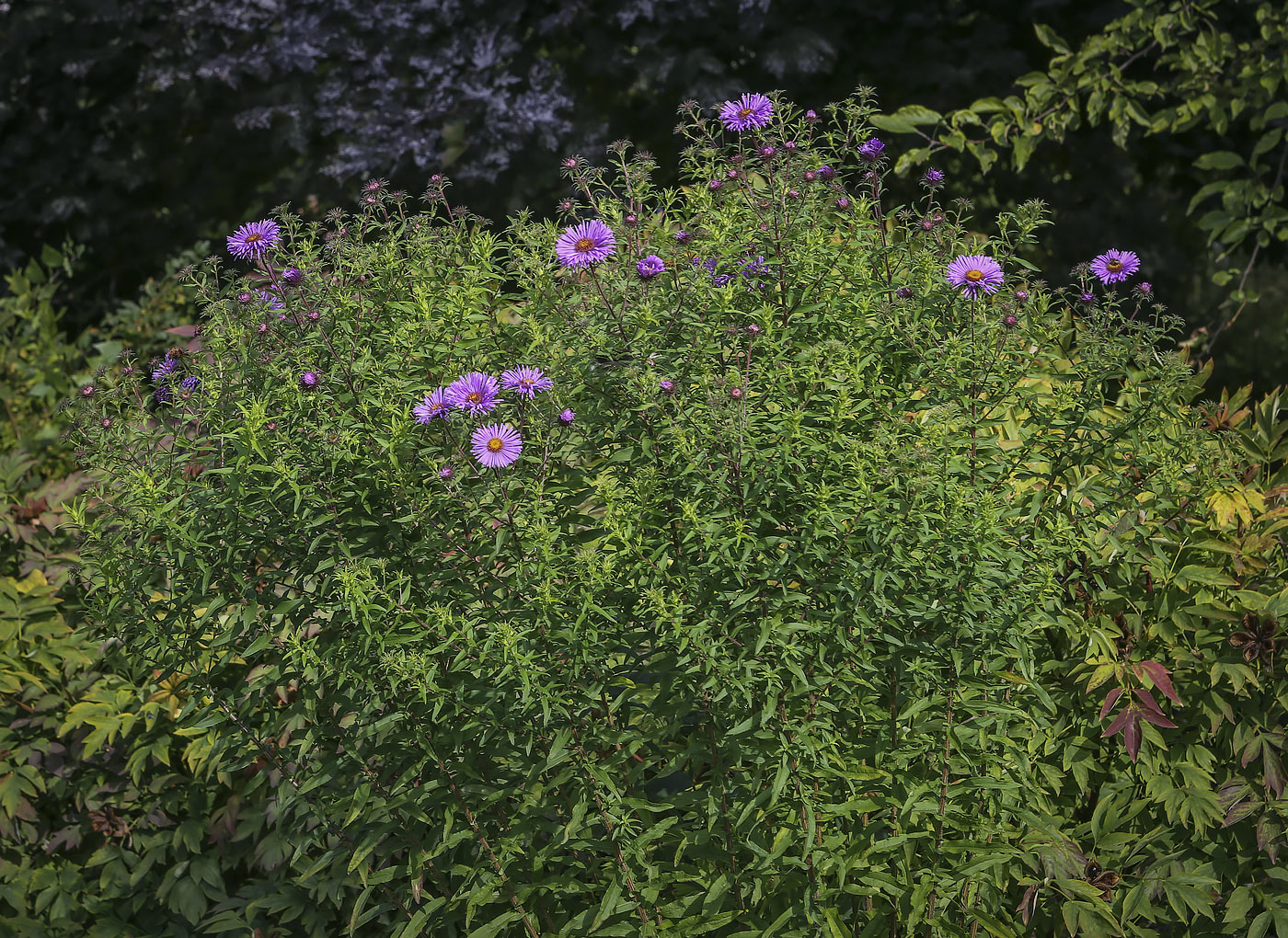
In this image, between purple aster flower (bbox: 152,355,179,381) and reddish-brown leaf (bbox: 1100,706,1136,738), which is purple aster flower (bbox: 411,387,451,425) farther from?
reddish-brown leaf (bbox: 1100,706,1136,738)

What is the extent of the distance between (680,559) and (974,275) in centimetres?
80

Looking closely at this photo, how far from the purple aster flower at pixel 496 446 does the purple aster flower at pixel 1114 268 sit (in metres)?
1.43

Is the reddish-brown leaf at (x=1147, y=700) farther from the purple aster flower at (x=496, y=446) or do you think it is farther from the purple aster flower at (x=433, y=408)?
the purple aster flower at (x=433, y=408)

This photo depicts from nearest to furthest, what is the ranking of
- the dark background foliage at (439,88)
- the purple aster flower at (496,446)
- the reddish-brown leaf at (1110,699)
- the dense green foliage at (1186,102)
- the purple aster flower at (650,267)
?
the purple aster flower at (496,446)
the purple aster flower at (650,267)
the reddish-brown leaf at (1110,699)
the dense green foliage at (1186,102)
the dark background foliage at (439,88)

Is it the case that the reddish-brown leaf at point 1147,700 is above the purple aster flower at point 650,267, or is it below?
below

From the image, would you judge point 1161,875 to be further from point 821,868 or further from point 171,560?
point 171,560

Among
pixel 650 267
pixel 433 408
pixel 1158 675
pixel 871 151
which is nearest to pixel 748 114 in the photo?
pixel 871 151

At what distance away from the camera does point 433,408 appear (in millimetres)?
2176

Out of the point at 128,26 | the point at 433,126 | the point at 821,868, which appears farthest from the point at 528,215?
the point at 128,26

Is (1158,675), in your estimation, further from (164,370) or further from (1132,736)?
(164,370)

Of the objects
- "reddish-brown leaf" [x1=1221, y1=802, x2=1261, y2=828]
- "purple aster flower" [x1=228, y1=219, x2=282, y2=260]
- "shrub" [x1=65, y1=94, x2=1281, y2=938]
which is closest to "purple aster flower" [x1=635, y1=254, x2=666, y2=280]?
"shrub" [x1=65, y1=94, x2=1281, y2=938]

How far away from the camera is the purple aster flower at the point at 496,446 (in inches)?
82.1

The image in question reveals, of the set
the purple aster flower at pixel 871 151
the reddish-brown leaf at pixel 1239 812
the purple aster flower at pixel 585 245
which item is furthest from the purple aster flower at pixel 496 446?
the reddish-brown leaf at pixel 1239 812

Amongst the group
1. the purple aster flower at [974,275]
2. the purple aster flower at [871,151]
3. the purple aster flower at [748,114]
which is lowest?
the purple aster flower at [974,275]
